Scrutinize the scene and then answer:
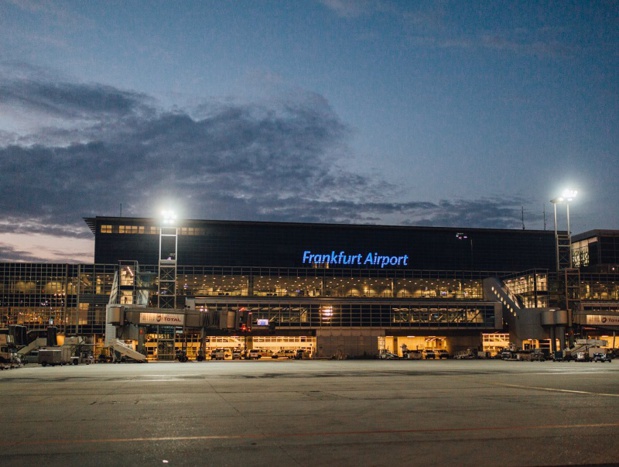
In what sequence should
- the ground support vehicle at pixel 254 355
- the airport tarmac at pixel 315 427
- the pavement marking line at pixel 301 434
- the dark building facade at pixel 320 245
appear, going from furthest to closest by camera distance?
1. the dark building facade at pixel 320 245
2. the ground support vehicle at pixel 254 355
3. the pavement marking line at pixel 301 434
4. the airport tarmac at pixel 315 427

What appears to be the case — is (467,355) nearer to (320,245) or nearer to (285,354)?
(285,354)

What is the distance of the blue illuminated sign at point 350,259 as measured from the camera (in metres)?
154

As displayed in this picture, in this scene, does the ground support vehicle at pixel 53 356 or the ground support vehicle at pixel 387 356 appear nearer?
the ground support vehicle at pixel 53 356

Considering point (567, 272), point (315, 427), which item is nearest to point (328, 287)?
point (567, 272)

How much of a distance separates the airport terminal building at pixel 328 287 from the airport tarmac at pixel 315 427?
73806mm

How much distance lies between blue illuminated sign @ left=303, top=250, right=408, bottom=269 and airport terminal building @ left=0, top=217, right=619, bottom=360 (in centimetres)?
27

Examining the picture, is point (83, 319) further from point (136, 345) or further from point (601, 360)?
point (601, 360)

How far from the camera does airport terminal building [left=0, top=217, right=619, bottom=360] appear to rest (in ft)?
407

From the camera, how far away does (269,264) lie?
154250 mm

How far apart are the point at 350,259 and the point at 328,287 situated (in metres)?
11.1

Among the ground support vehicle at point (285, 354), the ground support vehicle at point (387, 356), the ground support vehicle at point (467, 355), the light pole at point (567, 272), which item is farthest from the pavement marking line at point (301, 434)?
the ground support vehicle at point (285, 354)

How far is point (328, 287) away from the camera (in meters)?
148

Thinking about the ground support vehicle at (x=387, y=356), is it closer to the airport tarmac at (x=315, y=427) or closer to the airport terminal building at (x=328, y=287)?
the airport terminal building at (x=328, y=287)

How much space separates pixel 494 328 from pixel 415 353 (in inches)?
1005
